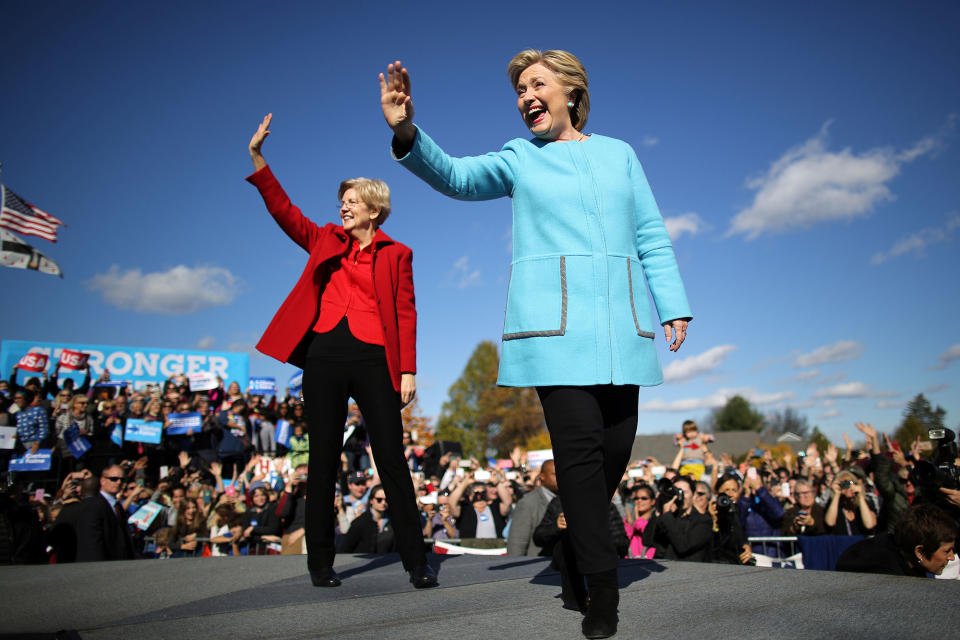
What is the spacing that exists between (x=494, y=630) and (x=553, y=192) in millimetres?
1456

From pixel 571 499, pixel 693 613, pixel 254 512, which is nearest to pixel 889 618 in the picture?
pixel 693 613

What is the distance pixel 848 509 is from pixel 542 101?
6.79 m

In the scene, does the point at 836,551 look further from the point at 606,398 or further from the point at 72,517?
the point at 72,517

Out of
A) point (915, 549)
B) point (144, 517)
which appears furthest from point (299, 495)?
point (915, 549)

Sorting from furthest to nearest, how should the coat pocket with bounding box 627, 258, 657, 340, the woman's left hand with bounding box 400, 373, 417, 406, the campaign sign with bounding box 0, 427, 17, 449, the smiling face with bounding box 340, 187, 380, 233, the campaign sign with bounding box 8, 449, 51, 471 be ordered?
the campaign sign with bounding box 8, 449, 51, 471 → the campaign sign with bounding box 0, 427, 17, 449 → the smiling face with bounding box 340, 187, 380, 233 → the woman's left hand with bounding box 400, 373, 417, 406 → the coat pocket with bounding box 627, 258, 657, 340

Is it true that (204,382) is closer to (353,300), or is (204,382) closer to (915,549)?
(353,300)

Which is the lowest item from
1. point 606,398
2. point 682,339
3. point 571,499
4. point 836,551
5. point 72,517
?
point 836,551

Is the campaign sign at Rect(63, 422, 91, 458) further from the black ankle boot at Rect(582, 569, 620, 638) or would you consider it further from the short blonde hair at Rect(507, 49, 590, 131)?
the black ankle boot at Rect(582, 569, 620, 638)

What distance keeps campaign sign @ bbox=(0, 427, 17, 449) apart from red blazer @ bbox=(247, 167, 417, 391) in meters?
8.53

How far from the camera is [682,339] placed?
2506 millimetres

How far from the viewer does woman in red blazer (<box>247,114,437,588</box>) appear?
322 cm

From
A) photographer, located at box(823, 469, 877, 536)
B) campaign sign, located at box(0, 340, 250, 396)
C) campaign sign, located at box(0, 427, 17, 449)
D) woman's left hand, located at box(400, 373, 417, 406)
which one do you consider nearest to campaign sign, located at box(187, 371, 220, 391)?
campaign sign, located at box(0, 427, 17, 449)

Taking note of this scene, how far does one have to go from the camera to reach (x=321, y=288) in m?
3.35

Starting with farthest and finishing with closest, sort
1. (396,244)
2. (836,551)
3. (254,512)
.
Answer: (254,512), (836,551), (396,244)
